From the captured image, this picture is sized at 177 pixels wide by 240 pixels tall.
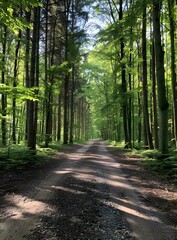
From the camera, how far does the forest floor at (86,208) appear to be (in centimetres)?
377

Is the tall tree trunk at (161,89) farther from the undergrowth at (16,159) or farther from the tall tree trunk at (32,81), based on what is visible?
the tall tree trunk at (32,81)

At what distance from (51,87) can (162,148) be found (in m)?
9.43

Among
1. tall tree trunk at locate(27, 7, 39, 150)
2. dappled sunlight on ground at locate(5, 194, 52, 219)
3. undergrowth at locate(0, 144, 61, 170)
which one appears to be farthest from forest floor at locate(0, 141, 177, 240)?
tall tree trunk at locate(27, 7, 39, 150)

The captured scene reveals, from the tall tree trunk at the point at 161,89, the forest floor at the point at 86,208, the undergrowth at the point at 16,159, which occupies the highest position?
the tall tree trunk at the point at 161,89

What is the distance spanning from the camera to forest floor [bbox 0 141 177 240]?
12.4 feet

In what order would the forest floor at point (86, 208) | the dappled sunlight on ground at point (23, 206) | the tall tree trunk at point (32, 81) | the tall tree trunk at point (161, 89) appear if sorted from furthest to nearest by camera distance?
the tall tree trunk at point (32, 81)
the tall tree trunk at point (161, 89)
the dappled sunlight on ground at point (23, 206)
the forest floor at point (86, 208)

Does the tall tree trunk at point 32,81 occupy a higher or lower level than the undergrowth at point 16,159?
higher

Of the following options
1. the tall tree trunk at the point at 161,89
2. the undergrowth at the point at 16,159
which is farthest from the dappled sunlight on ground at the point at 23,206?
the tall tree trunk at the point at 161,89

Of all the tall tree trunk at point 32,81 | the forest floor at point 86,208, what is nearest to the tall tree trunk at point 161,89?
the forest floor at point 86,208

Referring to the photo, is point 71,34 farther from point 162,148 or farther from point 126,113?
point 162,148

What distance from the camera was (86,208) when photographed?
189 inches

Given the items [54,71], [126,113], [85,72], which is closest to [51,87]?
[54,71]

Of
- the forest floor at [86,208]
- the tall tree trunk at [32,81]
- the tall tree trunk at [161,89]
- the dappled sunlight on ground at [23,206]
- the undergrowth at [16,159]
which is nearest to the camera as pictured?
the forest floor at [86,208]

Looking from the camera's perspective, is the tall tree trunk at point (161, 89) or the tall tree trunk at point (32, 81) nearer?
the tall tree trunk at point (161, 89)
